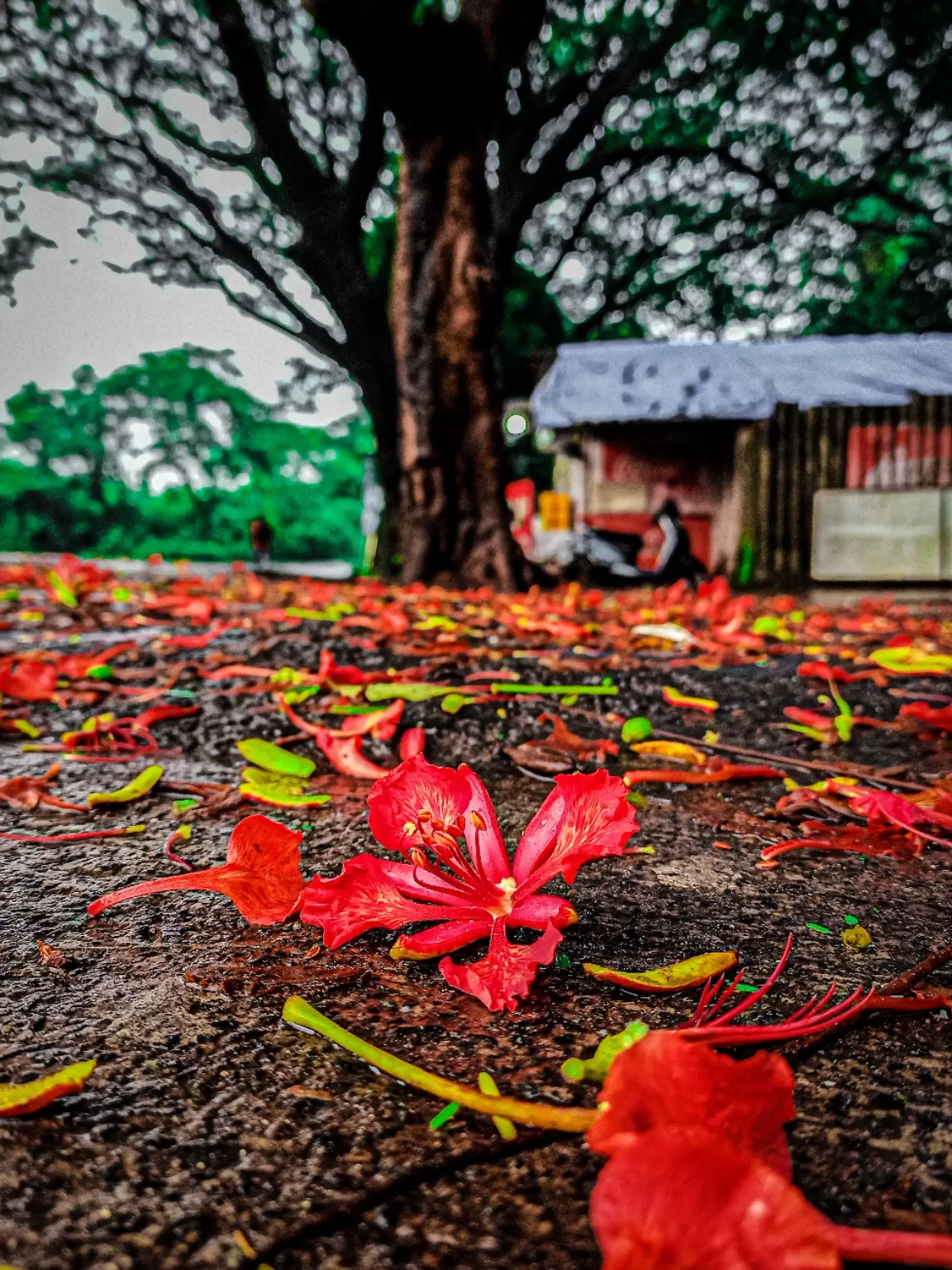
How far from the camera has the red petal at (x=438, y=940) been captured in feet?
2.39

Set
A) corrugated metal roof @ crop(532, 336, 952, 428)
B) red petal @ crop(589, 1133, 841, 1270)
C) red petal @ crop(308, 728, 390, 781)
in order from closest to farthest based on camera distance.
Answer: red petal @ crop(589, 1133, 841, 1270) < red petal @ crop(308, 728, 390, 781) < corrugated metal roof @ crop(532, 336, 952, 428)

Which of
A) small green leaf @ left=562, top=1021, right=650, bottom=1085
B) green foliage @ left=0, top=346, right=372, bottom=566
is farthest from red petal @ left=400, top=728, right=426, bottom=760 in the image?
green foliage @ left=0, top=346, right=372, bottom=566

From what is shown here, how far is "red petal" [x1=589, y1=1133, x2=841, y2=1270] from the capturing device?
345 mm

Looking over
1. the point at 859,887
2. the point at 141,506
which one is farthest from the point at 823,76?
the point at 141,506

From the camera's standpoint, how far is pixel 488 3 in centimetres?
493

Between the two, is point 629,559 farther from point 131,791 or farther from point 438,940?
point 438,940

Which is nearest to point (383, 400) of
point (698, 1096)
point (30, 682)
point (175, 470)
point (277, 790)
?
point (30, 682)

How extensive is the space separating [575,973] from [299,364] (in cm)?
1447

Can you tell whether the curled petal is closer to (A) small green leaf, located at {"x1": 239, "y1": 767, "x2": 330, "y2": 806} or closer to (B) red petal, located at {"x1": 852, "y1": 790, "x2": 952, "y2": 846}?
(A) small green leaf, located at {"x1": 239, "y1": 767, "x2": 330, "y2": 806}

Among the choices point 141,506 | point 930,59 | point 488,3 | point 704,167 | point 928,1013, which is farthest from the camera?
point 141,506

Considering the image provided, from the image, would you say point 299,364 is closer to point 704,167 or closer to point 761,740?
point 704,167

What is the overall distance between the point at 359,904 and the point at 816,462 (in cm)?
803

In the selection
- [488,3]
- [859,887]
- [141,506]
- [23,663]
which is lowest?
[859,887]

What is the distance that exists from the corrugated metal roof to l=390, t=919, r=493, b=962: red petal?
701cm
